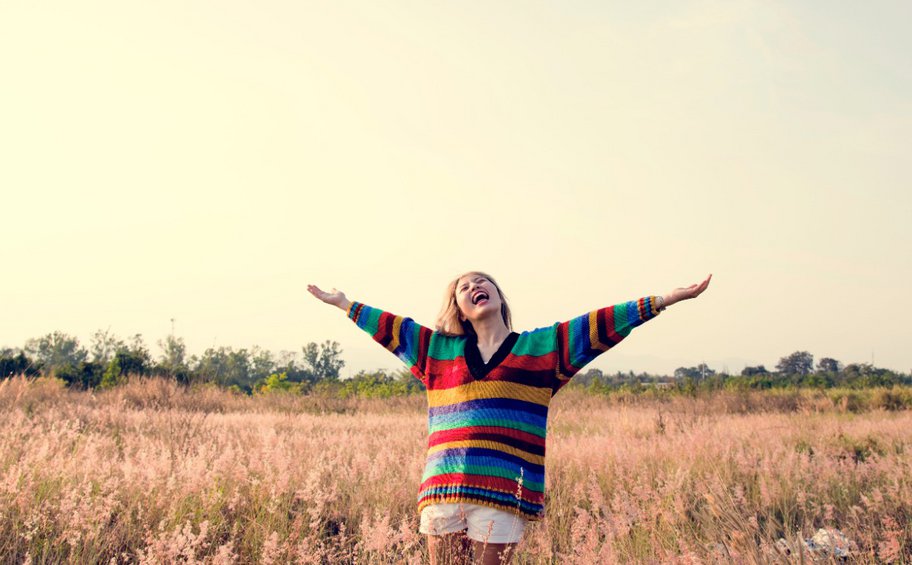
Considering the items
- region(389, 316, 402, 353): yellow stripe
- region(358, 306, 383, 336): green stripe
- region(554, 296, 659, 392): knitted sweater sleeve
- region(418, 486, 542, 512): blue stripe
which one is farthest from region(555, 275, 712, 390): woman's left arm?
region(358, 306, 383, 336): green stripe

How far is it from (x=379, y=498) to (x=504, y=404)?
117 inches

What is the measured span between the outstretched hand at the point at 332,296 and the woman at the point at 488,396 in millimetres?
378

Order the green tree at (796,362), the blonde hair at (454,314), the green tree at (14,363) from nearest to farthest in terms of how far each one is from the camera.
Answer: the blonde hair at (454,314) → the green tree at (14,363) → the green tree at (796,362)

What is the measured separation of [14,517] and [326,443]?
4.00 metres

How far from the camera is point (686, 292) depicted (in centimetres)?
361

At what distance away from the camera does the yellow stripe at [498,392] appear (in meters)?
3.65

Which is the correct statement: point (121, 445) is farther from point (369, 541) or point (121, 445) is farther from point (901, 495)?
point (901, 495)

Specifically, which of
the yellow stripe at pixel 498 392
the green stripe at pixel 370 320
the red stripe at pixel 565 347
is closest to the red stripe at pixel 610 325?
the red stripe at pixel 565 347

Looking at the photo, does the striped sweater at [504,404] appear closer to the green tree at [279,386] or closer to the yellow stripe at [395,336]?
the yellow stripe at [395,336]

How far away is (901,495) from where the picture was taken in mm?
6398

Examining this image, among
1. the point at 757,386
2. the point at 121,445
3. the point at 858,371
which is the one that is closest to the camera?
the point at 121,445

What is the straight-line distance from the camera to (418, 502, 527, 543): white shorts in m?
3.38

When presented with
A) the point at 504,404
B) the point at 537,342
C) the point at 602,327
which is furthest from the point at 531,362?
the point at 602,327

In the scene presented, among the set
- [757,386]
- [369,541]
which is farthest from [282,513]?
[757,386]
